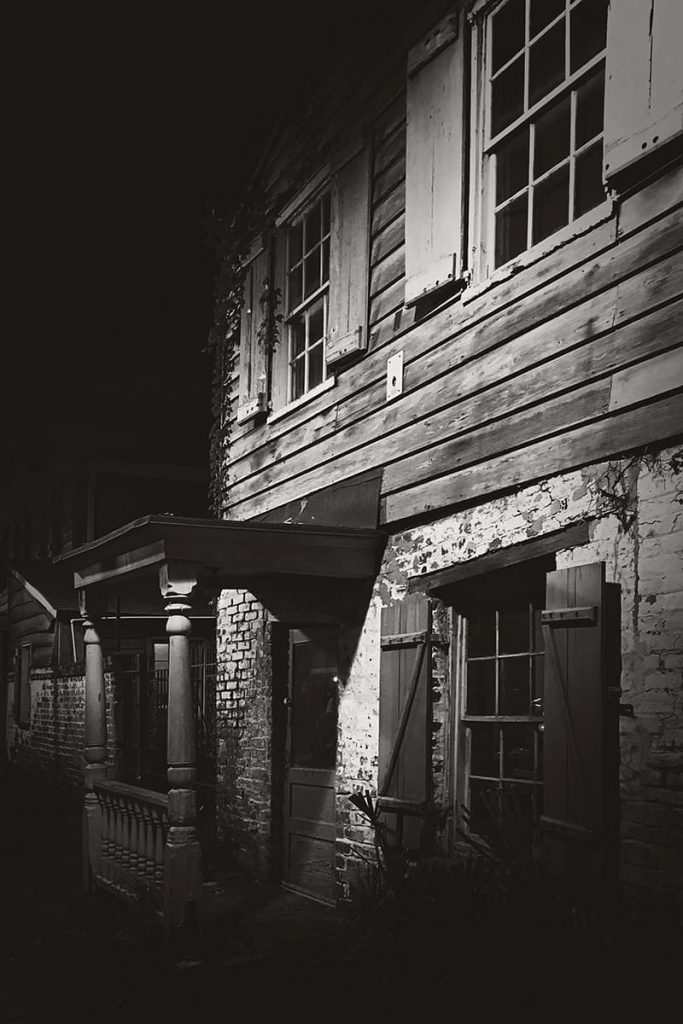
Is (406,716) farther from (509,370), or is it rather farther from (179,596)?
(509,370)

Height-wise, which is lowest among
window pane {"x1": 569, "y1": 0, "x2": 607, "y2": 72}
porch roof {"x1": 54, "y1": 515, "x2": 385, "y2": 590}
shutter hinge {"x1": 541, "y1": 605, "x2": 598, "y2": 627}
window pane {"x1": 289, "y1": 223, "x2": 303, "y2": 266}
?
shutter hinge {"x1": 541, "y1": 605, "x2": 598, "y2": 627}

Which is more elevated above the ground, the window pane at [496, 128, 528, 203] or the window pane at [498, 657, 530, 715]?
the window pane at [496, 128, 528, 203]

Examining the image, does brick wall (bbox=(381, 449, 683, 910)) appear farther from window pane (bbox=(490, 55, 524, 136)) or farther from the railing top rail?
the railing top rail

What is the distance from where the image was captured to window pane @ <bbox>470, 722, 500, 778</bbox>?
18.9ft

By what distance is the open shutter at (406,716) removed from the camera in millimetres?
5949

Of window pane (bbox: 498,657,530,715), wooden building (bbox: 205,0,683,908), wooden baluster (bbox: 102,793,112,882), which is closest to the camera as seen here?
wooden building (bbox: 205,0,683,908)

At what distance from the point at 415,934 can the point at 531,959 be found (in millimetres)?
886

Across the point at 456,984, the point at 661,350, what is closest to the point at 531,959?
the point at 456,984

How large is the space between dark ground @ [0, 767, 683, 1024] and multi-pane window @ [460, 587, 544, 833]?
1.01 metres

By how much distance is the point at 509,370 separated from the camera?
558 cm

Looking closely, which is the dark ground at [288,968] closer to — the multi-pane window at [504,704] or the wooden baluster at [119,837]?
the wooden baluster at [119,837]

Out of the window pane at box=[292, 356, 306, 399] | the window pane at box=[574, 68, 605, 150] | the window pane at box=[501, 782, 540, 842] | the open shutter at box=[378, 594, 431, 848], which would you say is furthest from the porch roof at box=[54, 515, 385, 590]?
the window pane at box=[574, 68, 605, 150]

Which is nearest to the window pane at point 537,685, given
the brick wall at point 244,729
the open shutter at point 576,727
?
the open shutter at point 576,727

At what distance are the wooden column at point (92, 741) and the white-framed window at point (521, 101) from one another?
4.61m
